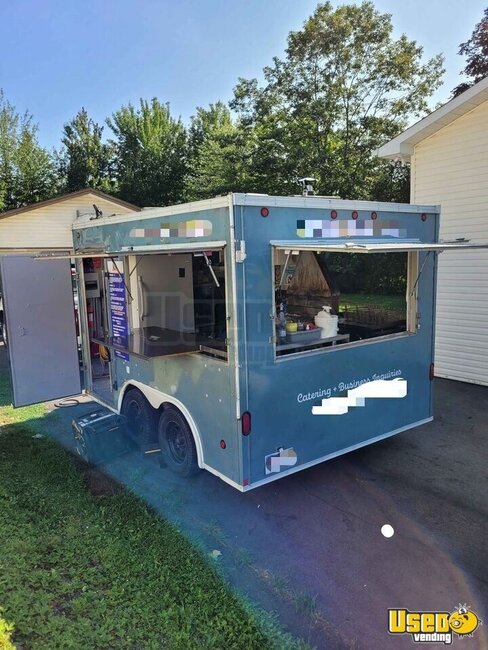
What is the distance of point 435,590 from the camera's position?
3.03m

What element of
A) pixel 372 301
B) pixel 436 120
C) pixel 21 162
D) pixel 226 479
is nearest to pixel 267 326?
pixel 226 479

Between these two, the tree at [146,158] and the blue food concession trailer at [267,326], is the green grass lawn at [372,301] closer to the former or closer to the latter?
the blue food concession trailer at [267,326]

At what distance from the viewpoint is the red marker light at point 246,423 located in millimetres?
3543

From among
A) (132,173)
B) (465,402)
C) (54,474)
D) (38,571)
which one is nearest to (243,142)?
(132,173)

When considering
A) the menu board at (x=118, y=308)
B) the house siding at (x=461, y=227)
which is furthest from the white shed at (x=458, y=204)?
the menu board at (x=118, y=308)

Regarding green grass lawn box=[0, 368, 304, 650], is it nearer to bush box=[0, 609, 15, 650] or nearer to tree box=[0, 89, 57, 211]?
bush box=[0, 609, 15, 650]

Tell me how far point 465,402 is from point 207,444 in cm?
469

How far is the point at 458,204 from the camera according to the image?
306 inches

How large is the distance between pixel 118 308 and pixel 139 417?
4.33 ft

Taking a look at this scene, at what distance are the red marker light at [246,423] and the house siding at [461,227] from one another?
5700 millimetres

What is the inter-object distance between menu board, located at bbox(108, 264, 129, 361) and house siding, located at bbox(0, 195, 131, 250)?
9.05m

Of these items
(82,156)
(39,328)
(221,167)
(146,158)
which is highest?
(146,158)

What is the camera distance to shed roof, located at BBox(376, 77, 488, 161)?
6936 millimetres

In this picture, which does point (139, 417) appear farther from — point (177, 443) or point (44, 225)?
point (44, 225)
